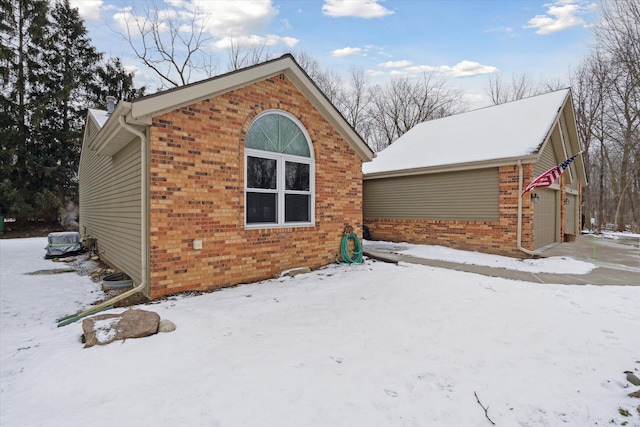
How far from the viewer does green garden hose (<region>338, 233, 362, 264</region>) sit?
Answer: 7748 mm

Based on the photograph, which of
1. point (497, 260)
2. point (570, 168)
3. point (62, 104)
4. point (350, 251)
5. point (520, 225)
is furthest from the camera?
point (62, 104)

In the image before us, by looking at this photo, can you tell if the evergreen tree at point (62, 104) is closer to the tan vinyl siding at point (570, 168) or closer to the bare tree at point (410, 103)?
the bare tree at point (410, 103)

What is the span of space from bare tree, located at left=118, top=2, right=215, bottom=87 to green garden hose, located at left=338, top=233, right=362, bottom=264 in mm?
15373

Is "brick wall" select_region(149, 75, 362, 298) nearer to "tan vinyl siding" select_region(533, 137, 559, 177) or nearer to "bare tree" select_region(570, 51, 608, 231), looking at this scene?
"tan vinyl siding" select_region(533, 137, 559, 177)

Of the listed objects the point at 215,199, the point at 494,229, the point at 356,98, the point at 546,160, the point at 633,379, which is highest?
the point at 356,98

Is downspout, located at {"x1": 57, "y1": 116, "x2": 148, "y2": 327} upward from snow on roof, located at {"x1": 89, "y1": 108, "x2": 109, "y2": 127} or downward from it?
downward

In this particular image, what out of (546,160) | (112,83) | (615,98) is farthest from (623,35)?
(112,83)

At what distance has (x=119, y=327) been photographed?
3.59m

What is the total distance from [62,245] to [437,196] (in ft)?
41.5

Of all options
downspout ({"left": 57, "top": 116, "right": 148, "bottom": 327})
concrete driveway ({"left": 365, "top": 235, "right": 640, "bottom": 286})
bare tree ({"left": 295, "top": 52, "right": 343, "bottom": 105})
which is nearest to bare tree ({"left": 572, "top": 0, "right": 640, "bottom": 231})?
concrete driveway ({"left": 365, "top": 235, "right": 640, "bottom": 286})

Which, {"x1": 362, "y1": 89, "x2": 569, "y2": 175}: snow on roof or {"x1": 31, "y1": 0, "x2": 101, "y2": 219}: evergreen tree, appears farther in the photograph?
{"x1": 31, "y1": 0, "x2": 101, "y2": 219}: evergreen tree

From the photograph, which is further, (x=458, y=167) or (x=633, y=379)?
(x=458, y=167)

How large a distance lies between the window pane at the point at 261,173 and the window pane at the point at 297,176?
1.12 feet

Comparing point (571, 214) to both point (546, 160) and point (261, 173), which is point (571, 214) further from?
point (261, 173)
